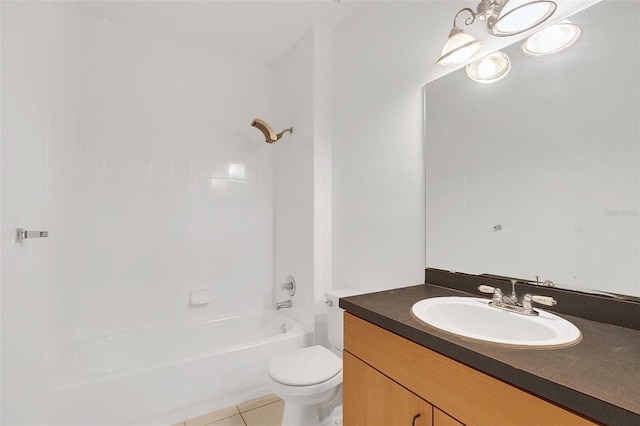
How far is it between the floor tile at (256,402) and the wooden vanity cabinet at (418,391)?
102 cm

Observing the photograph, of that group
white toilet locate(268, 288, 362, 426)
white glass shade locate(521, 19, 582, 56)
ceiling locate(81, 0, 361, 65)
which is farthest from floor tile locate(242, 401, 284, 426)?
ceiling locate(81, 0, 361, 65)

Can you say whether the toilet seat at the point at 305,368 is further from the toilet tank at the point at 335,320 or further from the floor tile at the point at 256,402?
the floor tile at the point at 256,402

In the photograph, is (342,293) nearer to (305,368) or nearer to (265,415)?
(305,368)

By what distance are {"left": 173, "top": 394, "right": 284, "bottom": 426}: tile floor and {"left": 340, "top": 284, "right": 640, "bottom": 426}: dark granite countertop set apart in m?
1.30

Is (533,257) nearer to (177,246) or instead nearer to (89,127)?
(177,246)

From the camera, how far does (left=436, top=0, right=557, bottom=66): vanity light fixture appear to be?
0.93 metres

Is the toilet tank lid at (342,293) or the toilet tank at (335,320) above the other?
the toilet tank lid at (342,293)

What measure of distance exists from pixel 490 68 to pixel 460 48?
0.57ft

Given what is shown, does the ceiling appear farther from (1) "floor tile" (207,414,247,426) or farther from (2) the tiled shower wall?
(1) "floor tile" (207,414,247,426)

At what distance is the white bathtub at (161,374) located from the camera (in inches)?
56.7

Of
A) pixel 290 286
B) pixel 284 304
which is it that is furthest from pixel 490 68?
pixel 284 304

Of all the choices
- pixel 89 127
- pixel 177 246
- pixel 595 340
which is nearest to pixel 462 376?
pixel 595 340

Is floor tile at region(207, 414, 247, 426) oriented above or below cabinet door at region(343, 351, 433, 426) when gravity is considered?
below

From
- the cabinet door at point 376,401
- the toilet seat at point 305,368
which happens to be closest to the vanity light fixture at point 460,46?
the cabinet door at point 376,401
